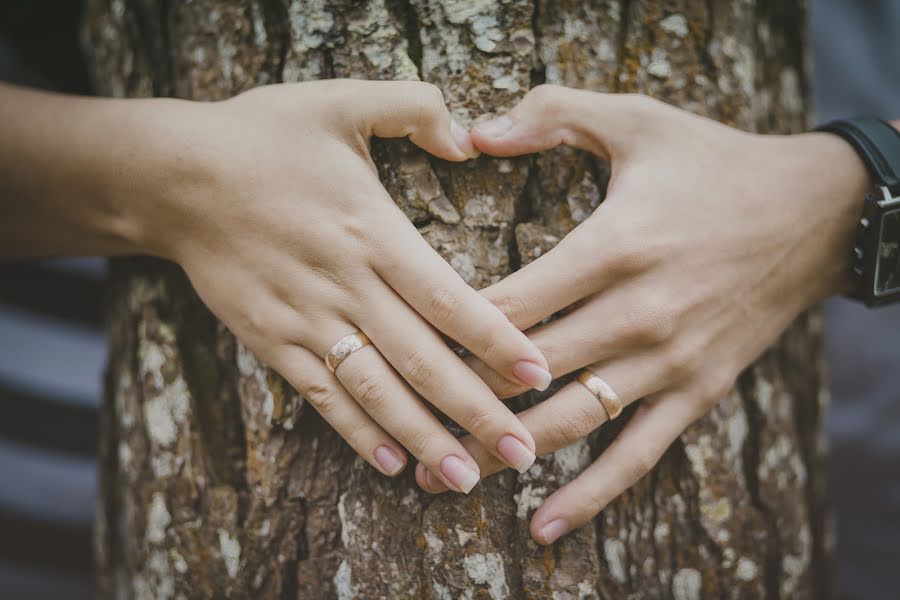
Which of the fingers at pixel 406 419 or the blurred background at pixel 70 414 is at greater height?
the fingers at pixel 406 419

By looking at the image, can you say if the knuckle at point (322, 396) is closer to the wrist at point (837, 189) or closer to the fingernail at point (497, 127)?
the fingernail at point (497, 127)

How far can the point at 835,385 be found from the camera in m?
2.16

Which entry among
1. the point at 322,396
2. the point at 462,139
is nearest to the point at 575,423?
the point at 322,396

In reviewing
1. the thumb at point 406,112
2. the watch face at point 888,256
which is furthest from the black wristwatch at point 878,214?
the thumb at point 406,112

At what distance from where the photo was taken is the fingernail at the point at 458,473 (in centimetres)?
92

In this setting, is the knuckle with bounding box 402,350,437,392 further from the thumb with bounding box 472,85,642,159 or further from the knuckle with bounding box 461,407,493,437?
the thumb with bounding box 472,85,642,159

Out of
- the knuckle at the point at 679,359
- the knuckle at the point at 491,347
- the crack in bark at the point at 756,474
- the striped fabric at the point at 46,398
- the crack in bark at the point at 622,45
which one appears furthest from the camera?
the striped fabric at the point at 46,398

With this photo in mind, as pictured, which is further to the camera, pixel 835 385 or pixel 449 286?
pixel 835 385

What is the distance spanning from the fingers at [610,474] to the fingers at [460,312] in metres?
0.24

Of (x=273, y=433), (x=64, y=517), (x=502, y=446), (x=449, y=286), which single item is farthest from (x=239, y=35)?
(x=64, y=517)

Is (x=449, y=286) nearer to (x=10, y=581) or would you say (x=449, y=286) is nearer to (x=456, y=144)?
(x=456, y=144)

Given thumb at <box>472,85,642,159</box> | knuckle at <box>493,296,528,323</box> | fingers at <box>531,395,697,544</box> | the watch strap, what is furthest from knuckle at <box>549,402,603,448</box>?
the watch strap

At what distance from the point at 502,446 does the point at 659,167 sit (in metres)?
0.58

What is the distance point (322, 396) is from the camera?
38.6 inches
